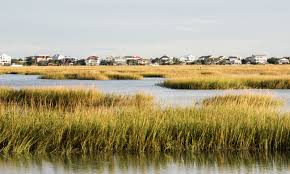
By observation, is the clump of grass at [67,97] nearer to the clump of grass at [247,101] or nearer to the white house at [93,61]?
the clump of grass at [247,101]

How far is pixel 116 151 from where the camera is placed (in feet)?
35.7

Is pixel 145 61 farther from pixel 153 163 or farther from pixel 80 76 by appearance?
pixel 153 163

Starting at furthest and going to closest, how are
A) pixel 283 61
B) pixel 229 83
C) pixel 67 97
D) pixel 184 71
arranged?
pixel 283 61 < pixel 184 71 < pixel 229 83 < pixel 67 97

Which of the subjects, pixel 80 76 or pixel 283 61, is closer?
pixel 80 76

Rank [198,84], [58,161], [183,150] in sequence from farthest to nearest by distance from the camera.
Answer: [198,84] → [183,150] → [58,161]

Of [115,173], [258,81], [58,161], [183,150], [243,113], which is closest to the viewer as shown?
[115,173]

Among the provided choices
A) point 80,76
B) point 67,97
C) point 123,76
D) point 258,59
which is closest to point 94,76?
point 80,76

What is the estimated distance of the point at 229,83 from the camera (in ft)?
104

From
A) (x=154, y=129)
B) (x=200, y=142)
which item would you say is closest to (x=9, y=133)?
(x=154, y=129)

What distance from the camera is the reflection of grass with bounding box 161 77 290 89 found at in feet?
102

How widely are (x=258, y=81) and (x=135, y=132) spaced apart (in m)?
23.7

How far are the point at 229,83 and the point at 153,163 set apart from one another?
21751 mm

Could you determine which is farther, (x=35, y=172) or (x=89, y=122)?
(x=89, y=122)

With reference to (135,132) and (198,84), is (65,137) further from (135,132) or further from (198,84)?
(198,84)
